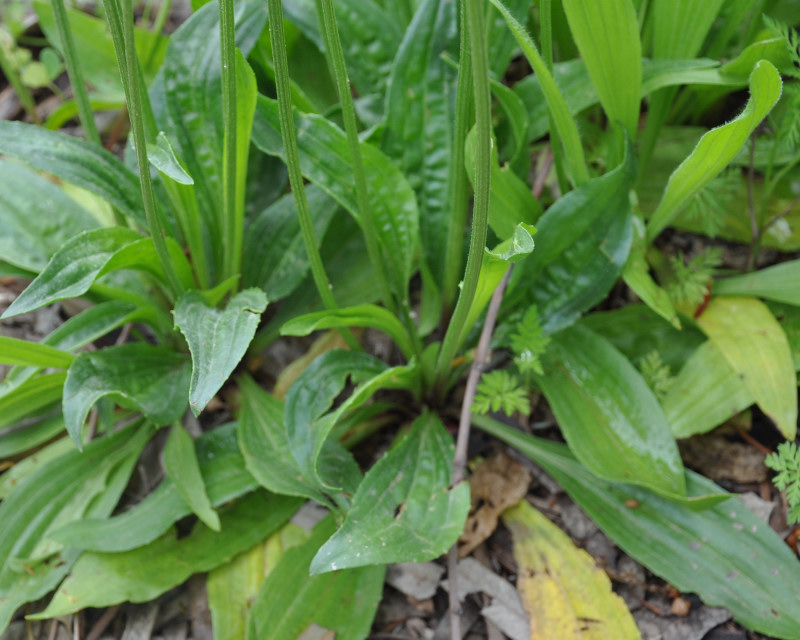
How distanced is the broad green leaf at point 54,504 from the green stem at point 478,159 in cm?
79

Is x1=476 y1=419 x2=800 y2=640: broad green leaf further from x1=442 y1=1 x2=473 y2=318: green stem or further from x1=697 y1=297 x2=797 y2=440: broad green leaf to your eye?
x1=442 y1=1 x2=473 y2=318: green stem

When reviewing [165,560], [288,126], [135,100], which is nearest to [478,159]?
[288,126]

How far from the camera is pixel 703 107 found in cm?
174

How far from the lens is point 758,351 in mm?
1480

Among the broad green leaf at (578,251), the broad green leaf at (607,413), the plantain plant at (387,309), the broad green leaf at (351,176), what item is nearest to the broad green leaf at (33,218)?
the plantain plant at (387,309)

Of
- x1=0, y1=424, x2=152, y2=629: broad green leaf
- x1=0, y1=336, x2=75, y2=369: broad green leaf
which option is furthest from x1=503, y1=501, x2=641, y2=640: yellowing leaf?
x1=0, y1=336, x2=75, y2=369: broad green leaf

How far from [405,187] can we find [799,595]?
3.59 ft

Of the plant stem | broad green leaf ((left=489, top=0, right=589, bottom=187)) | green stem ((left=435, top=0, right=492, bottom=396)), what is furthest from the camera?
the plant stem

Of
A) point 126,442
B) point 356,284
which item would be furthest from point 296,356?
point 126,442

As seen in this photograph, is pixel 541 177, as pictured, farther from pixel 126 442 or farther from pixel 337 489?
pixel 126 442

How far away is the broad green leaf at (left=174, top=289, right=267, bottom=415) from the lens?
1.05m

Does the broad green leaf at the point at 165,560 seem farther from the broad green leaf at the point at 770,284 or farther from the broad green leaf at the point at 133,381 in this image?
the broad green leaf at the point at 770,284

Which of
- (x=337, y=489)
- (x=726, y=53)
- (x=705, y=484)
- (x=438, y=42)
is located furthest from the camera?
(x=726, y=53)

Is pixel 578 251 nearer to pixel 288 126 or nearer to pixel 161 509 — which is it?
pixel 288 126
